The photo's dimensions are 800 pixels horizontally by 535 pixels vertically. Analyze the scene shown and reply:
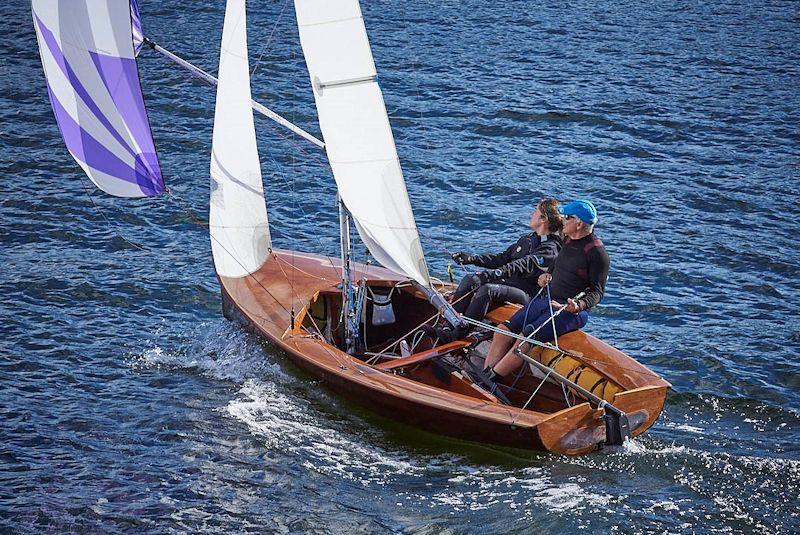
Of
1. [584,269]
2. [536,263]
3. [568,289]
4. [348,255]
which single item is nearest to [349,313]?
[348,255]

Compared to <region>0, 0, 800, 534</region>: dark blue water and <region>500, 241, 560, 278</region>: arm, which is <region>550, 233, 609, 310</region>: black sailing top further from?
<region>0, 0, 800, 534</region>: dark blue water

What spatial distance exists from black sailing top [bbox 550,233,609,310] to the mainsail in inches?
161

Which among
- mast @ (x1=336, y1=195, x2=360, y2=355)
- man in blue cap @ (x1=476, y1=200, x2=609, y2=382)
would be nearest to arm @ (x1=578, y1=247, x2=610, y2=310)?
man in blue cap @ (x1=476, y1=200, x2=609, y2=382)

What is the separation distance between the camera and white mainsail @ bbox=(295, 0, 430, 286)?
9.13 meters

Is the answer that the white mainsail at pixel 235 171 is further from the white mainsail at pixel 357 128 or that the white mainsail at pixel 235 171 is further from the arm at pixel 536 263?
the arm at pixel 536 263

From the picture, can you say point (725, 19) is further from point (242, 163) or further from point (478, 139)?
point (242, 163)

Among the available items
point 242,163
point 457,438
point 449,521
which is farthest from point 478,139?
point 449,521

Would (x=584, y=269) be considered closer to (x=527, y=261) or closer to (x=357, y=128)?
(x=527, y=261)

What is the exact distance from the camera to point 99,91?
33.3 feet

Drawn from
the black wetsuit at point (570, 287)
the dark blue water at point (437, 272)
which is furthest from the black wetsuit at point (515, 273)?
the dark blue water at point (437, 272)

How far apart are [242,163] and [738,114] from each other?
1147 centimetres

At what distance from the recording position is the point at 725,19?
79.4 ft

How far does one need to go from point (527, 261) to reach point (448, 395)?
1.64 meters

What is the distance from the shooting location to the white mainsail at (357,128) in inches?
360
